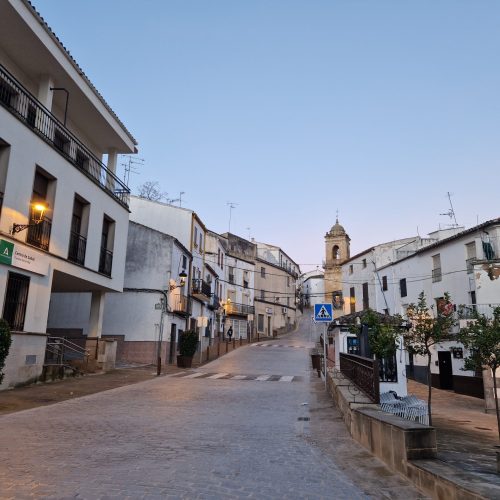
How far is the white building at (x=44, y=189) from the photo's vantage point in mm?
13461

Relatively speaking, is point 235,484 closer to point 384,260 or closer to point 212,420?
point 212,420

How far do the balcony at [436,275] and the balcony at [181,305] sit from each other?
17.0m

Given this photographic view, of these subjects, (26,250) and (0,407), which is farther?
(26,250)

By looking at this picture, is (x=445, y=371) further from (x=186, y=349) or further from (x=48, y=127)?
(x=48, y=127)

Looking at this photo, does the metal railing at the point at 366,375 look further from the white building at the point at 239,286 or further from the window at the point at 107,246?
the white building at the point at 239,286

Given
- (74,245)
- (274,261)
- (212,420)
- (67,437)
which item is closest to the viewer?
(67,437)

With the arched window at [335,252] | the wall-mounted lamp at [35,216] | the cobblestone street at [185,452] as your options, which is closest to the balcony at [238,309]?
the arched window at [335,252]

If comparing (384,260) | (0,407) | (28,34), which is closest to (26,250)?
(0,407)

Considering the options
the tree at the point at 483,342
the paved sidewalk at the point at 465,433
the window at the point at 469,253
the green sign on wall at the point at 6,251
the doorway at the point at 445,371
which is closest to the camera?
the paved sidewalk at the point at 465,433

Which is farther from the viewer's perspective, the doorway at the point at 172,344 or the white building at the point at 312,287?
the white building at the point at 312,287

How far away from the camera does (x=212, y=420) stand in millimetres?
9641

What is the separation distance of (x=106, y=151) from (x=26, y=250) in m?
9.73

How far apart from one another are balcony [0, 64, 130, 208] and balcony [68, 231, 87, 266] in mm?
2444

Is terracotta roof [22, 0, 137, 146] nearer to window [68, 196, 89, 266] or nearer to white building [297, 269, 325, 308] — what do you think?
window [68, 196, 89, 266]
